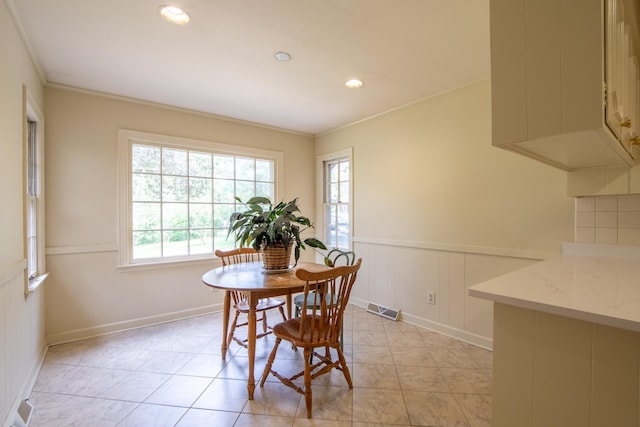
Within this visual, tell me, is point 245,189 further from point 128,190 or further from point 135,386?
point 135,386

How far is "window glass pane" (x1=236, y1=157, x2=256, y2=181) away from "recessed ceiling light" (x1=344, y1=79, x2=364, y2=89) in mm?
1745

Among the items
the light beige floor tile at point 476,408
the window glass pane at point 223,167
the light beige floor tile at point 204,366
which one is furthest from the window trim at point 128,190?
the light beige floor tile at point 476,408

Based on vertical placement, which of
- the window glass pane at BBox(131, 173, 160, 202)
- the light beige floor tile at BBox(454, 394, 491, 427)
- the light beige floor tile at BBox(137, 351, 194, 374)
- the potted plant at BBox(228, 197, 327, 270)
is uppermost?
the window glass pane at BBox(131, 173, 160, 202)

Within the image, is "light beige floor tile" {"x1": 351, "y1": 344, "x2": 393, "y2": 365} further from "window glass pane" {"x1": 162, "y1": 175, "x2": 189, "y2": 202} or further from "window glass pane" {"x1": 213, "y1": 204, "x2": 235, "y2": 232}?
"window glass pane" {"x1": 162, "y1": 175, "x2": 189, "y2": 202}

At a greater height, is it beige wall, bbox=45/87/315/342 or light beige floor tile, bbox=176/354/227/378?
beige wall, bbox=45/87/315/342

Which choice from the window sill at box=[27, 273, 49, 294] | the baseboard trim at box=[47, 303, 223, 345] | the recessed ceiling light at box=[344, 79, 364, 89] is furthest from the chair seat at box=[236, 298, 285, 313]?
the recessed ceiling light at box=[344, 79, 364, 89]

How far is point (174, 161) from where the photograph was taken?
332cm

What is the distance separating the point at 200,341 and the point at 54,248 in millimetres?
1558

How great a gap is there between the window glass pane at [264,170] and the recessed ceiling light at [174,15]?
2216 mm

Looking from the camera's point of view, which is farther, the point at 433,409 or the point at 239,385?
the point at 239,385

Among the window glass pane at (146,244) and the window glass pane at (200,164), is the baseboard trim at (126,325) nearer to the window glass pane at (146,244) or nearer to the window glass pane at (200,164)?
the window glass pane at (146,244)

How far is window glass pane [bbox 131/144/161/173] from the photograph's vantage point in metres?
3.09

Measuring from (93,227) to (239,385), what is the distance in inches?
82.9

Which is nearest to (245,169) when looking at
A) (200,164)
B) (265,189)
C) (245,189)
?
(245,189)
